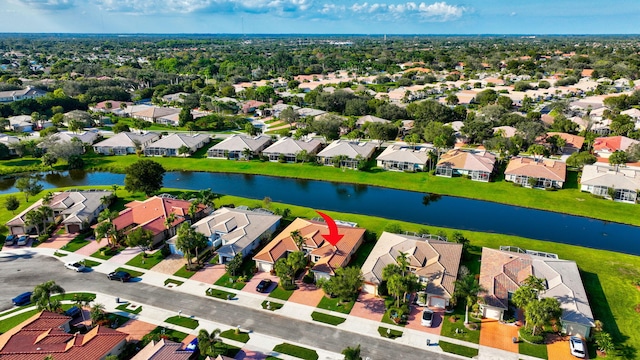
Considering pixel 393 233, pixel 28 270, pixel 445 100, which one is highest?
pixel 445 100

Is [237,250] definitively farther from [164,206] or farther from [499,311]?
[499,311]

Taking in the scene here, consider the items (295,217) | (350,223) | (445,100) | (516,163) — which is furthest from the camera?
(445,100)

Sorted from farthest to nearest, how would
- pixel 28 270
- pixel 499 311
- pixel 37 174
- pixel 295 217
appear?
pixel 37 174, pixel 295 217, pixel 28 270, pixel 499 311

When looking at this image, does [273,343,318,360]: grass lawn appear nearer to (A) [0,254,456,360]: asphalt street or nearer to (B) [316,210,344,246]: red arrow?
(A) [0,254,456,360]: asphalt street

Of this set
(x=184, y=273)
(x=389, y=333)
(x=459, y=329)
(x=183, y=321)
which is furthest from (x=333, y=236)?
(x=183, y=321)

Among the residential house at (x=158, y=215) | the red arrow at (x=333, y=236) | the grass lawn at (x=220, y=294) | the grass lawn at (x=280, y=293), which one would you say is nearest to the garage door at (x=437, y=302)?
the red arrow at (x=333, y=236)

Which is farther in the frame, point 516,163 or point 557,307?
point 516,163

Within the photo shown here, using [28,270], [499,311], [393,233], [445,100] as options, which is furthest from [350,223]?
[445,100]
